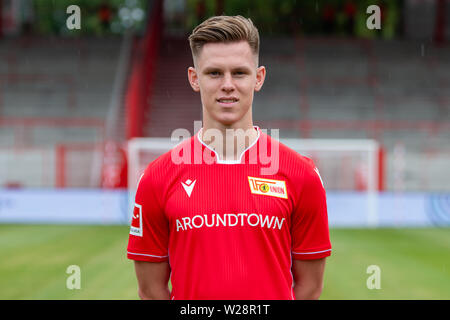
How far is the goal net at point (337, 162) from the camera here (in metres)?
12.1

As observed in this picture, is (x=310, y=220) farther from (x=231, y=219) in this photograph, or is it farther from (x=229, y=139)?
(x=229, y=139)

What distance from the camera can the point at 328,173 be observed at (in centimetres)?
1560

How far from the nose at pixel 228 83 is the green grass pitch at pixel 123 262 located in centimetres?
429

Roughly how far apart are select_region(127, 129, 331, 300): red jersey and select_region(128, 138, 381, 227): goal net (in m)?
9.46

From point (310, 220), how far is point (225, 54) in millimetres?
743

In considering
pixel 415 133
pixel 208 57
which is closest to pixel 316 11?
pixel 415 133

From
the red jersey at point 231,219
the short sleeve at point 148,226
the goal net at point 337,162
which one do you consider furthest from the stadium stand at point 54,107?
the red jersey at point 231,219

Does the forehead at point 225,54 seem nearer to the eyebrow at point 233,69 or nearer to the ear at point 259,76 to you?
the eyebrow at point 233,69

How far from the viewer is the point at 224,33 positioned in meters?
1.83

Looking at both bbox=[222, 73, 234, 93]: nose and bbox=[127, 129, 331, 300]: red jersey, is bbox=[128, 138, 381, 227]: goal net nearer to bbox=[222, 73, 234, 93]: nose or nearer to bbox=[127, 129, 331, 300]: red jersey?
bbox=[127, 129, 331, 300]: red jersey

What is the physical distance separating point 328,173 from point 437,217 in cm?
436

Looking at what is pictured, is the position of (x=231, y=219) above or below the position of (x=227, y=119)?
below

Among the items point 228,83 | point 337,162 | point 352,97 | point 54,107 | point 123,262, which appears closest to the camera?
point 228,83

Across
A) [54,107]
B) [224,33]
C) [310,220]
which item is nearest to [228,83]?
[224,33]
